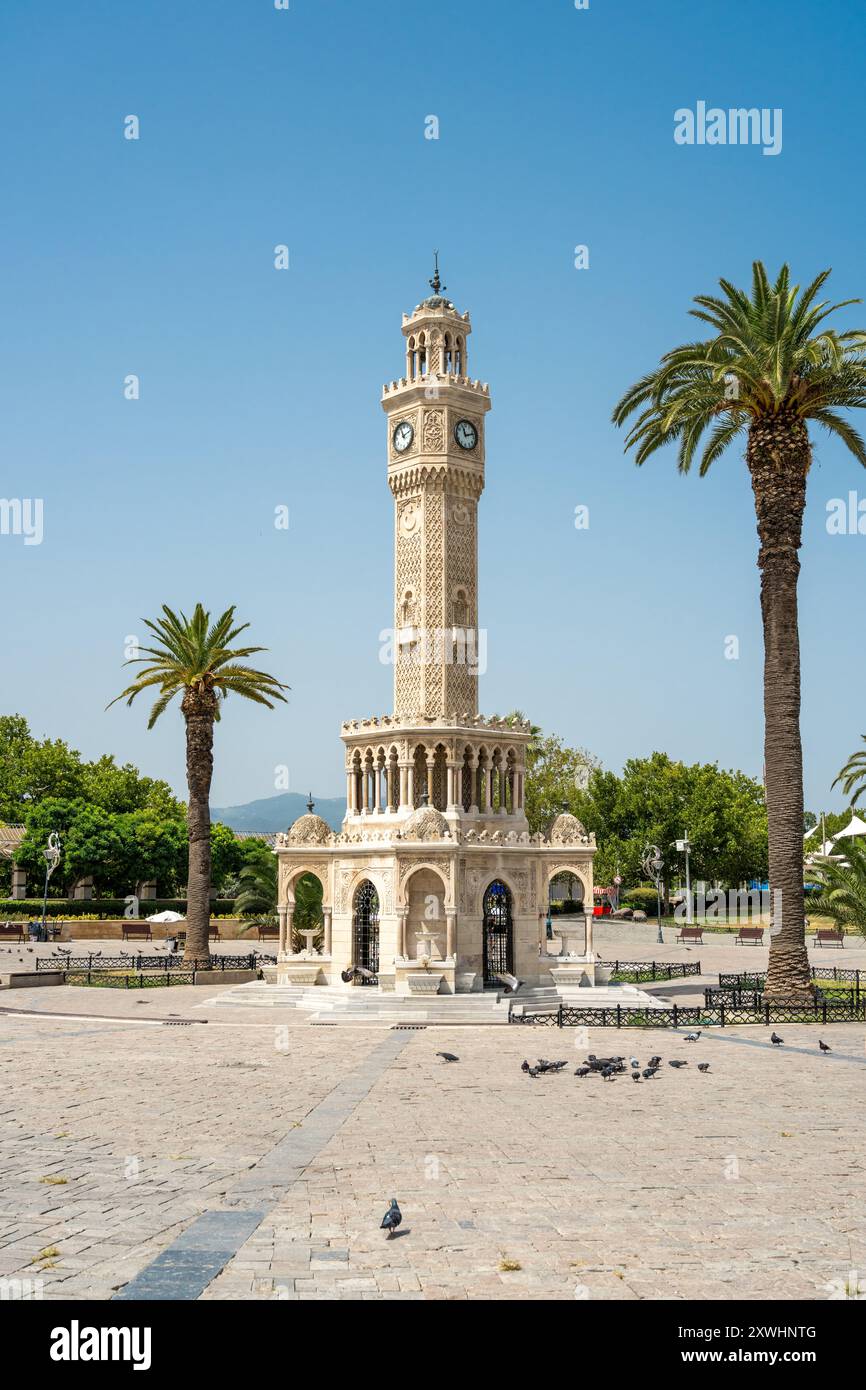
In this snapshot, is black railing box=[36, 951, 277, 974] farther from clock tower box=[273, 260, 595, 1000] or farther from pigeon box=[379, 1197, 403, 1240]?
pigeon box=[379, 1197, 403, 1240]

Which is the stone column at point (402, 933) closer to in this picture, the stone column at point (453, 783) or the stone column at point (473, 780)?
the stone column at point (453, 783)

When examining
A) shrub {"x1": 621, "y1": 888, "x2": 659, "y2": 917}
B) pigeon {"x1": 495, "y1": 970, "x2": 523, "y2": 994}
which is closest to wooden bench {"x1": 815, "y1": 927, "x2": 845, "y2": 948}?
pigeon {"x1": 495, "y1": 970, "x2": 523, "y2": 994}

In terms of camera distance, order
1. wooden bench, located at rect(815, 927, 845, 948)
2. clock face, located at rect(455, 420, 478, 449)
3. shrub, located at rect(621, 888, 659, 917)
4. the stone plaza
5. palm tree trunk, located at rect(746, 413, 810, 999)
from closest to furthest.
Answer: the stone plaza, palm tree trunk, located at rect(746, 413, 810, 999), clock face, located at rect(455, 420, 478, 449), wooden bench, located at rect(815, 927, 845, 948), shrub, located at rect(621, 888, 659, 917)

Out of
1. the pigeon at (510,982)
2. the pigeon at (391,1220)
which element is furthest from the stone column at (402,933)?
the pigeon at (391,1220)

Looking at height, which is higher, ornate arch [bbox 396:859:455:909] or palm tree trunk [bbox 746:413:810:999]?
palm tree trunk [bbox 746:413:810:999]

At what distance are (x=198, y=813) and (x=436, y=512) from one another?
44.9 ft

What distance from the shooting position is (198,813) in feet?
147

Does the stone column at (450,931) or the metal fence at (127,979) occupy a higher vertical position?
the stone column at (450,931)

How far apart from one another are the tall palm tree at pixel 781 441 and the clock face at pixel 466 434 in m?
12.0

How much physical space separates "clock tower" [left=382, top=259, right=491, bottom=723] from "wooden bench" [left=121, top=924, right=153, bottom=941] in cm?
2943

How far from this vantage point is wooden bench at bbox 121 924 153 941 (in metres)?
65.8

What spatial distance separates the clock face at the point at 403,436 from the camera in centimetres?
4306

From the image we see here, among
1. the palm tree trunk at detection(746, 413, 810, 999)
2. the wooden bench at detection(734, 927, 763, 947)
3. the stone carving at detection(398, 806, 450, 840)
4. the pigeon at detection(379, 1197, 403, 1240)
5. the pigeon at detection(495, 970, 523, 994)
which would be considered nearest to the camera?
the pigeon at detection(379, 1197, 403, 1240)

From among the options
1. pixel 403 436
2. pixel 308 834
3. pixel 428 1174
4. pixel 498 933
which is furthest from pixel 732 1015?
pixel 403 436
